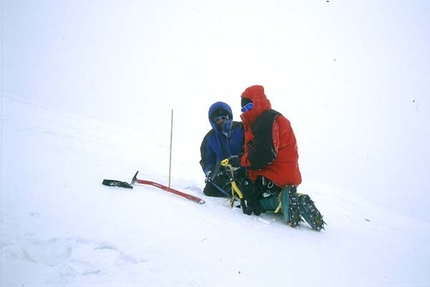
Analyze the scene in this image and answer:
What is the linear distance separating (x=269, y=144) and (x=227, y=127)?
131 cm

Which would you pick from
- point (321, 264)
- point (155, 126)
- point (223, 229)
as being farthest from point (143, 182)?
point (155, 126)

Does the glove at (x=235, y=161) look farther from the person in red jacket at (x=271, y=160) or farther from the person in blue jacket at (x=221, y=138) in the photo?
the person in blue jacket at (x=221, y=138)

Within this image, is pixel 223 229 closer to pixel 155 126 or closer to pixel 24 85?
pixel 155 126

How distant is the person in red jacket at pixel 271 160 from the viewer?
3482mm

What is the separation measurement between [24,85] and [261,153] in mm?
15454

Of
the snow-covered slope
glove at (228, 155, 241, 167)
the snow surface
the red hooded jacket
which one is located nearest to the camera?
the snow-covered slope

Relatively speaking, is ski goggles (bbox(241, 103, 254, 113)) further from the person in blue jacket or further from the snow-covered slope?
the snow-covered slope

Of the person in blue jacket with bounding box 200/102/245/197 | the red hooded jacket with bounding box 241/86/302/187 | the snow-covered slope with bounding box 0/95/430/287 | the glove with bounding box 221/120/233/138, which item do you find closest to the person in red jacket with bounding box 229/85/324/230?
the red hooded jacket with bounding box 241/86/302/187

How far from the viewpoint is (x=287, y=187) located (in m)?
3.62

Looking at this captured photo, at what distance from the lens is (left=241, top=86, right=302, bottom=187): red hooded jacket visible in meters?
3.47

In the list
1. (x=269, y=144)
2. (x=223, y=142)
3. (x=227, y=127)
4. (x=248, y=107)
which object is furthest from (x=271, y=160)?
(x=223, y=142)

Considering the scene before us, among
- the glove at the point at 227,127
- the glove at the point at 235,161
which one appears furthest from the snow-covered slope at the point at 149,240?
the glove at the point at 227,127

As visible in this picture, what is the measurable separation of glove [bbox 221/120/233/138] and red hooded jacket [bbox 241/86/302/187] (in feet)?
2.64

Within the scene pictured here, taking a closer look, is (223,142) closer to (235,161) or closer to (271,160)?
(235,161)
